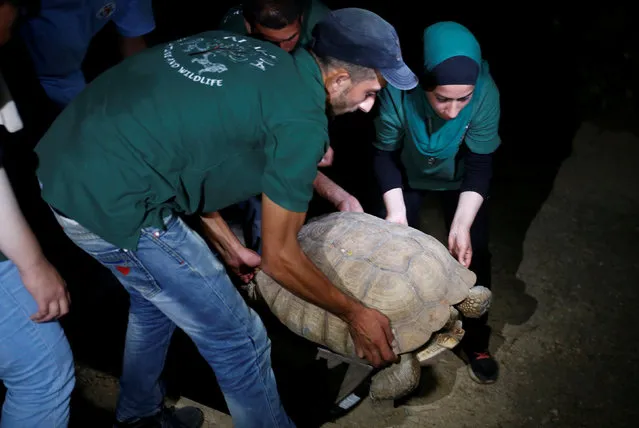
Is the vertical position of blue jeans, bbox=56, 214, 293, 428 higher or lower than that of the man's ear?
lower

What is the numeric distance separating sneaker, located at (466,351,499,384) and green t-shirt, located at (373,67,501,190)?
0.84m

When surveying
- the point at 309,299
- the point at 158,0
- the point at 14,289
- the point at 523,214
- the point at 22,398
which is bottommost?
the point at 523,214

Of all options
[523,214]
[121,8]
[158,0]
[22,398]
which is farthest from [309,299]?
[158,0]

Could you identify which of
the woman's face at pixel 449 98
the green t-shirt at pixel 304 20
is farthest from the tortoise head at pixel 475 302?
the green t-shirt at pixel 304 20

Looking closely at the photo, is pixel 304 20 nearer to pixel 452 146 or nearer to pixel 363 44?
pixel 452 146

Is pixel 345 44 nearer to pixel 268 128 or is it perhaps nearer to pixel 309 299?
pixel 268 128

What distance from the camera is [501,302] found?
301 cm

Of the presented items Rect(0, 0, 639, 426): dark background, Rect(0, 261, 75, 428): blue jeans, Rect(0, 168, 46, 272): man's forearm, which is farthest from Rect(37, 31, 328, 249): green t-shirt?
Rect(0, 0, 639, 426): dark background

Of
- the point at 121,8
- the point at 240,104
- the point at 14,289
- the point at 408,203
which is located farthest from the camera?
the point at 408,203

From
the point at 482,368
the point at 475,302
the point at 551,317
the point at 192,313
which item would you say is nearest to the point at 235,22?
the point at 192,313

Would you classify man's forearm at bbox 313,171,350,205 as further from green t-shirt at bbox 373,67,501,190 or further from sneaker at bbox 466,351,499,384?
sneaker at bbox 466,351,499,384

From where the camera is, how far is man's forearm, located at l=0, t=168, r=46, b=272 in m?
1.36

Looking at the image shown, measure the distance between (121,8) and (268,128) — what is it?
1.54 meters

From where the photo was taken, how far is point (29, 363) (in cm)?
158
